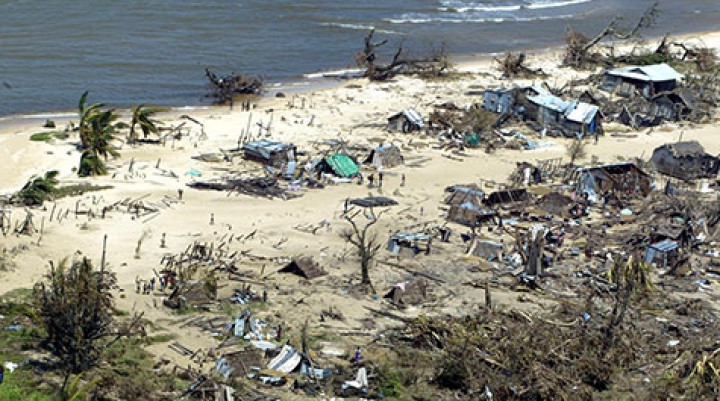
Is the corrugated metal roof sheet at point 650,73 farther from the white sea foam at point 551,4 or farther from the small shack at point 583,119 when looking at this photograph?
the white sea foam at point 551,4

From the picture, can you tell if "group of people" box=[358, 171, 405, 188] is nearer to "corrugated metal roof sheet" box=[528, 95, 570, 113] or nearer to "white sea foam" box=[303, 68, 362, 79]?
"corrugated metal roof sheet" box=[528, 95, 570, 113]

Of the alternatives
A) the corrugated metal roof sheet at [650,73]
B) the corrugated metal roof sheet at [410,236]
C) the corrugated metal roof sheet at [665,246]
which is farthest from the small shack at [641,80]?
the corrugated metal roof sheet at [410,236]

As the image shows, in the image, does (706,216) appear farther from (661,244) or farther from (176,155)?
(176,155)

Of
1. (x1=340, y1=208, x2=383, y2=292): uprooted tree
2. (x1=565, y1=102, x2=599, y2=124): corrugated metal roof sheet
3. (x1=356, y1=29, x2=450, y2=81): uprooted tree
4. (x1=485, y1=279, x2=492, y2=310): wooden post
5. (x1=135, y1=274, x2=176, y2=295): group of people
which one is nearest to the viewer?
(x1=485, y1=279, x2=492, y2=310): wooden post

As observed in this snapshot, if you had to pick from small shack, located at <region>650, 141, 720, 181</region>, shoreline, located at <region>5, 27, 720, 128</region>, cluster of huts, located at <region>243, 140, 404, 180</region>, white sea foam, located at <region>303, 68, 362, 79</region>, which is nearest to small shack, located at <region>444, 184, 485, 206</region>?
cluster of huts, located at <region>243, 140, 404, 180</region>

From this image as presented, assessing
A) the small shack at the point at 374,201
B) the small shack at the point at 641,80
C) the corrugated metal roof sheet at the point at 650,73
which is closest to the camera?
the small shack at the point at 374,201

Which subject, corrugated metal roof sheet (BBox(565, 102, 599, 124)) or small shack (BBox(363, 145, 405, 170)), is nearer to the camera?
small shack (BBox(363, 145, 405, 170))

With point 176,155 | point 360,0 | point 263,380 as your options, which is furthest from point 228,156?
point 360,0
